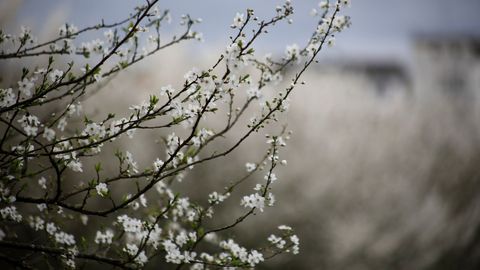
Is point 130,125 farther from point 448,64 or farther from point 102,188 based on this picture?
point 448,64

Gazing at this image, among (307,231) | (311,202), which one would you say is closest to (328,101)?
(311,202)

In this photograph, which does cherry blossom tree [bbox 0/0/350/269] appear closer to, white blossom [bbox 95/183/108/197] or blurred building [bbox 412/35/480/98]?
white blossom [bbox 95/183/108/197]

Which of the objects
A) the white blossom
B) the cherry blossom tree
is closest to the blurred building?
the cherry blossom tree

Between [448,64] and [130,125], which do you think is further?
[448,64]

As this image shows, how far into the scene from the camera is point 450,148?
8.67m

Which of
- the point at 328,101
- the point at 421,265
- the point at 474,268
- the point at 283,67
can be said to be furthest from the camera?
the point at 328,101

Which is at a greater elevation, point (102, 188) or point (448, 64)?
point (448, 64)

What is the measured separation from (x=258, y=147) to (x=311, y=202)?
1.69m

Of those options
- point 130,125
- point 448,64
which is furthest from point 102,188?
point 448,64

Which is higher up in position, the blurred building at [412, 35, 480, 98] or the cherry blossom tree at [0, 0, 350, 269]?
the blurred building at [412, 35, 480, 98]

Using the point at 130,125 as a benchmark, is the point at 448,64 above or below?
above

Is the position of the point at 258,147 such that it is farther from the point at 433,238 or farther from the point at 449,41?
the point at 449,41

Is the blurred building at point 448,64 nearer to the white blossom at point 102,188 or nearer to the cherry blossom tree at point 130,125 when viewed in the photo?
the cherry blossom tree at point 130,125

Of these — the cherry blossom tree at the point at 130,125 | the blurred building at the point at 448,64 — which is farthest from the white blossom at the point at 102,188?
the blurred building at the point at 448,64
